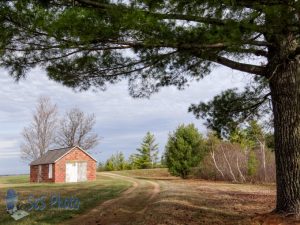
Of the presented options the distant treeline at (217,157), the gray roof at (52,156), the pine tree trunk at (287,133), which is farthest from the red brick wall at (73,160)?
the pine tree trunk at (287,133)

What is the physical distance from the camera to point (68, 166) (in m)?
35.0

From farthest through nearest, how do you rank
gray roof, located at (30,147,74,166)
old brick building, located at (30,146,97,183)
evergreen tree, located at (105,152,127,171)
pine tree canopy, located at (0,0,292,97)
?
evergreen tree, located at (105,152,127,171) < gray roof, located at (30,147,74,166) < old brick building, located at (30,146,97,183) < pine tree canopy, located at (0,0,292,97)

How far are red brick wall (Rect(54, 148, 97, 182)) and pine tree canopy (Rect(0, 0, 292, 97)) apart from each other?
26.6m

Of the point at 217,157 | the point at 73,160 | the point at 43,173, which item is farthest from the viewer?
the point at 43,173

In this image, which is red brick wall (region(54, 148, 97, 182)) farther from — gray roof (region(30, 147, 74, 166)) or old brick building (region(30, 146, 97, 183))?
gray roof (region(30, 147, 74, 166))

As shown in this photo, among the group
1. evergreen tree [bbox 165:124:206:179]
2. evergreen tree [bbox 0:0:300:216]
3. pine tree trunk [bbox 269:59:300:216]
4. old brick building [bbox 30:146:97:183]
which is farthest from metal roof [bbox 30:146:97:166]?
pine tree trunk [bbox 269:59:300:216]

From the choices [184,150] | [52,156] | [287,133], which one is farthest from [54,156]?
[287,133]

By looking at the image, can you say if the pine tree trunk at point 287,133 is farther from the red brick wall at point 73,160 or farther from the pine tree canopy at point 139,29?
the red brick wall at point 73,160

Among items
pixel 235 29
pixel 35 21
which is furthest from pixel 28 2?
pixel 235 29

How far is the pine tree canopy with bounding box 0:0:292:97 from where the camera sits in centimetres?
628

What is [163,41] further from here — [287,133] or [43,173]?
[43,173]

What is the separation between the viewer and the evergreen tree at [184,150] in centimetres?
3094

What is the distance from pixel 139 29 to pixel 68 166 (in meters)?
30.0

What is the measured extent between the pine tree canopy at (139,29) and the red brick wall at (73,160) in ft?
87.1
